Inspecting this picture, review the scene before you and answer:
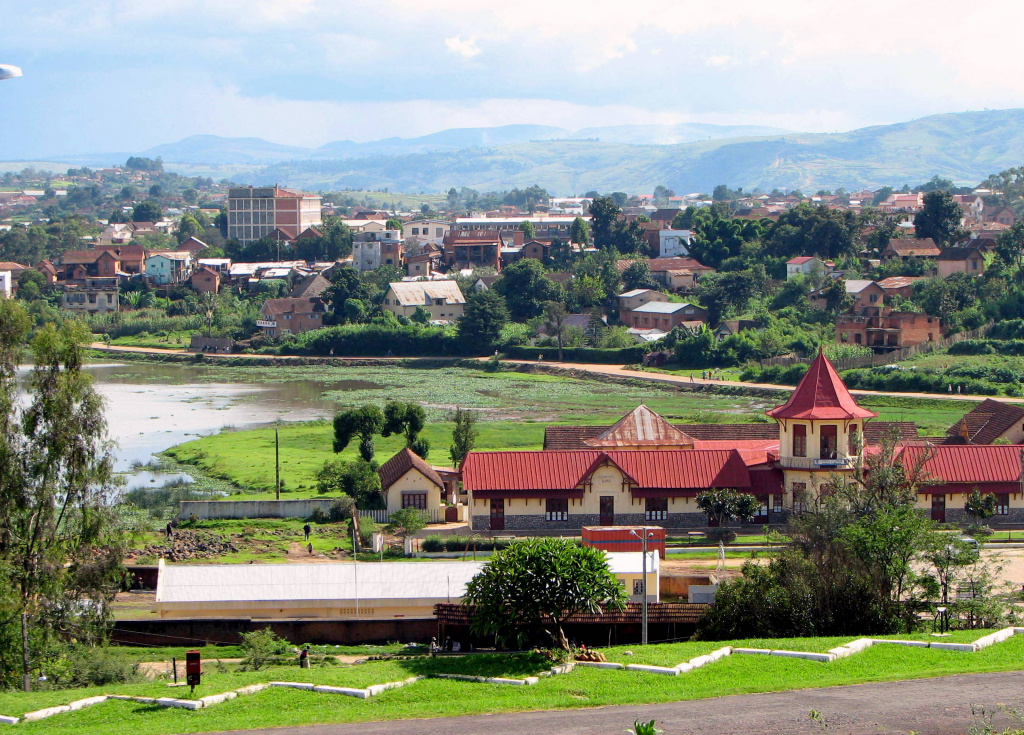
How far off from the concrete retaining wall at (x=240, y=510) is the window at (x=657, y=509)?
812 cm

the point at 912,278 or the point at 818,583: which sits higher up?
the point at 912,278

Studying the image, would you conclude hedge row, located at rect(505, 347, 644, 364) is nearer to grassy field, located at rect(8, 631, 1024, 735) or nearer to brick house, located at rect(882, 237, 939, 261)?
brick house, located at rect(882, 237, 939, 261)

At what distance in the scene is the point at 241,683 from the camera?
64.3 ft

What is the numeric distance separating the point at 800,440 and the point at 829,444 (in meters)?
0.73

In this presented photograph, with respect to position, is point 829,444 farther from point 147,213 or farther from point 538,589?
point 147,213

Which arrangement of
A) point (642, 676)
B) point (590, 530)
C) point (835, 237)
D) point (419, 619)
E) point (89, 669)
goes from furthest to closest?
point (835, 237), point (590, 530), point (419, 619), point (89, 669), point (642, 676)

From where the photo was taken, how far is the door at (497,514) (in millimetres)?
34500

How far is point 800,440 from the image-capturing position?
3541 cm

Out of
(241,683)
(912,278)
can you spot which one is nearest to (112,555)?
(241,683)

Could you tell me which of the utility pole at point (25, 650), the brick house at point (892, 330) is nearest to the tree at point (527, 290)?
the brick house at point (892, 330)

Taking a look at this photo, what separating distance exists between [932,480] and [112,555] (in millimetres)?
19146

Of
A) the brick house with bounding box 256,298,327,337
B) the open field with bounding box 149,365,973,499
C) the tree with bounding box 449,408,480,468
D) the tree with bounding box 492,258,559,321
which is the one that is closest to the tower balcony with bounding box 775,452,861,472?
the tree with bounding box 449,408,480,468

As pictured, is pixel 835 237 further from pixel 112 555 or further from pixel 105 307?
pixel 112 555

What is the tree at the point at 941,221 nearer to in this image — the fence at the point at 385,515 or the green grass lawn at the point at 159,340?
the green grass lawn at the point at 159,340
